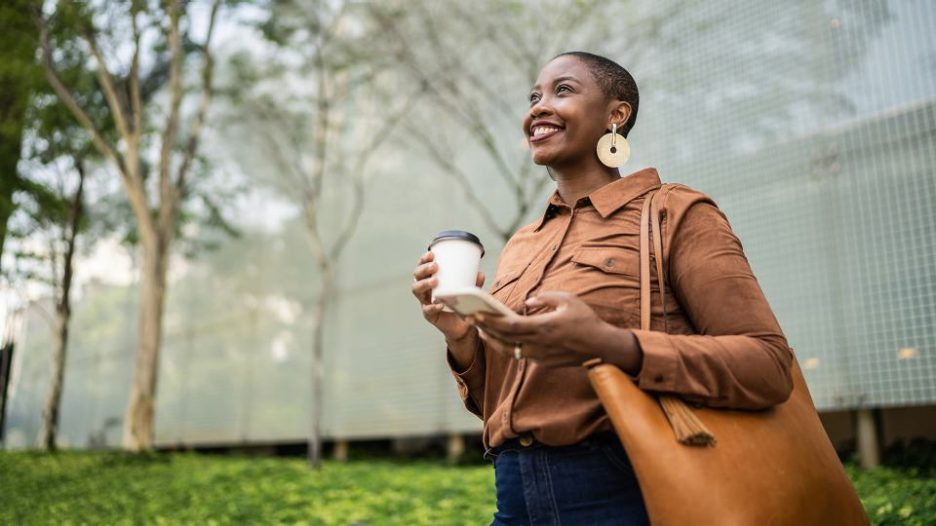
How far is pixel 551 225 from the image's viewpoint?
70.9 inches

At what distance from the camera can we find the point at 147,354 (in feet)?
38.3

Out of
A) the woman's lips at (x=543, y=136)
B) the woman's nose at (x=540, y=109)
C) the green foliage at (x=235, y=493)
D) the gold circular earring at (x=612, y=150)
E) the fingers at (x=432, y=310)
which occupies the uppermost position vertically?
the woman's nose at (x=540, y=109)

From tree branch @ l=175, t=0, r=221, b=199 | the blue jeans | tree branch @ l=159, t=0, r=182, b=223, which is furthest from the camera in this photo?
tree branch @ l=175, t=0, r=221, b=199

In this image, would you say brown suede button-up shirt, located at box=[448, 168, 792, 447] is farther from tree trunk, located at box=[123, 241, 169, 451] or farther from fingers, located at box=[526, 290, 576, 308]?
tree trunk, located at box=[123, 241, 169, 451]

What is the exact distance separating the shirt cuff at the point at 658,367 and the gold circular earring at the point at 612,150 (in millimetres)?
538

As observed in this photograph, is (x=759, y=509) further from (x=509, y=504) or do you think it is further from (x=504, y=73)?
(x=504, y=73)

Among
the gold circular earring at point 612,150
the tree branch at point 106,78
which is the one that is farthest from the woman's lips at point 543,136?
the tree branch at point 106,78

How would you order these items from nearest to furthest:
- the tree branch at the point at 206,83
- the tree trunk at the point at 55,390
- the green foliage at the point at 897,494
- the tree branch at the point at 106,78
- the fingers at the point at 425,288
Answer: the fingers at the point at 425,288
the green foliage at the point at 897,494
the tree branch at the point at 106,78
the tree branch at the point at 206,83
the tree trunk at the point at 55,390

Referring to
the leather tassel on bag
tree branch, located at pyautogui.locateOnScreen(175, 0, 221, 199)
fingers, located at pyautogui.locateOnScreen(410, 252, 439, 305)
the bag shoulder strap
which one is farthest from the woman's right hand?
tree branch, located at pyautogui.locateOnScreen(175, 0, 221, 199)

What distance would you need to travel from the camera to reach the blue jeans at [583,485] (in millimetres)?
1432

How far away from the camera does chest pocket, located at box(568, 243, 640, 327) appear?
147 centimetres

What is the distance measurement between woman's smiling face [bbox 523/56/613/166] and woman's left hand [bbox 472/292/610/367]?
1.65 feet

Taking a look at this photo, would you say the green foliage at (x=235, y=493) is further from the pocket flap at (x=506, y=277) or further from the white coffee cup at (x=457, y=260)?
the white coffee cup at (x=457, y=260)

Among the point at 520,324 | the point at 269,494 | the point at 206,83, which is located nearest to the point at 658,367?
the point at 520,324
